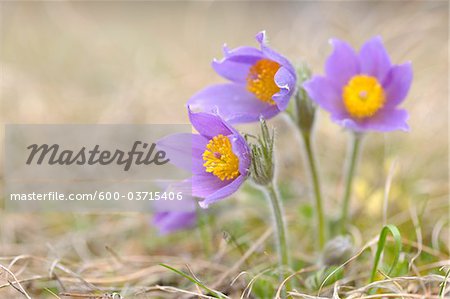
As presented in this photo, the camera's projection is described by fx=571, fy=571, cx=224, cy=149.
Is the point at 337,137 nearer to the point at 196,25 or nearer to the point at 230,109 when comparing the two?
the point at 230,109

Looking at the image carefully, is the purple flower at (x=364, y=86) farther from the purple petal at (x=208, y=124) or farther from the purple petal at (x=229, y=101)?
the purple petal at (x=208, y=124)

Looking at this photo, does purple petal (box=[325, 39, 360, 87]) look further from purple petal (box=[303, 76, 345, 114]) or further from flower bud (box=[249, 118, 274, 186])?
flower bud (box=[249, 118, 274, 186])

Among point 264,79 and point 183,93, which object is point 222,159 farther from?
point 183,93

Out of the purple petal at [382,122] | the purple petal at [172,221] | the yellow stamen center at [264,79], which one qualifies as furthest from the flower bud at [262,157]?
the purple petal at [172,221]

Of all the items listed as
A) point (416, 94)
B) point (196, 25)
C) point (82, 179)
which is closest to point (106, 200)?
point (82, 179)

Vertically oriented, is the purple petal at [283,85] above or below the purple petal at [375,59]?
below

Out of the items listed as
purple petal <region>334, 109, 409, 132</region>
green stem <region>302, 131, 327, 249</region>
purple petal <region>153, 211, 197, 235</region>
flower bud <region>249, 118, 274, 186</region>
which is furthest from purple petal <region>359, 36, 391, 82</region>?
purple petal <region>153, 211, 197, 235</region>
